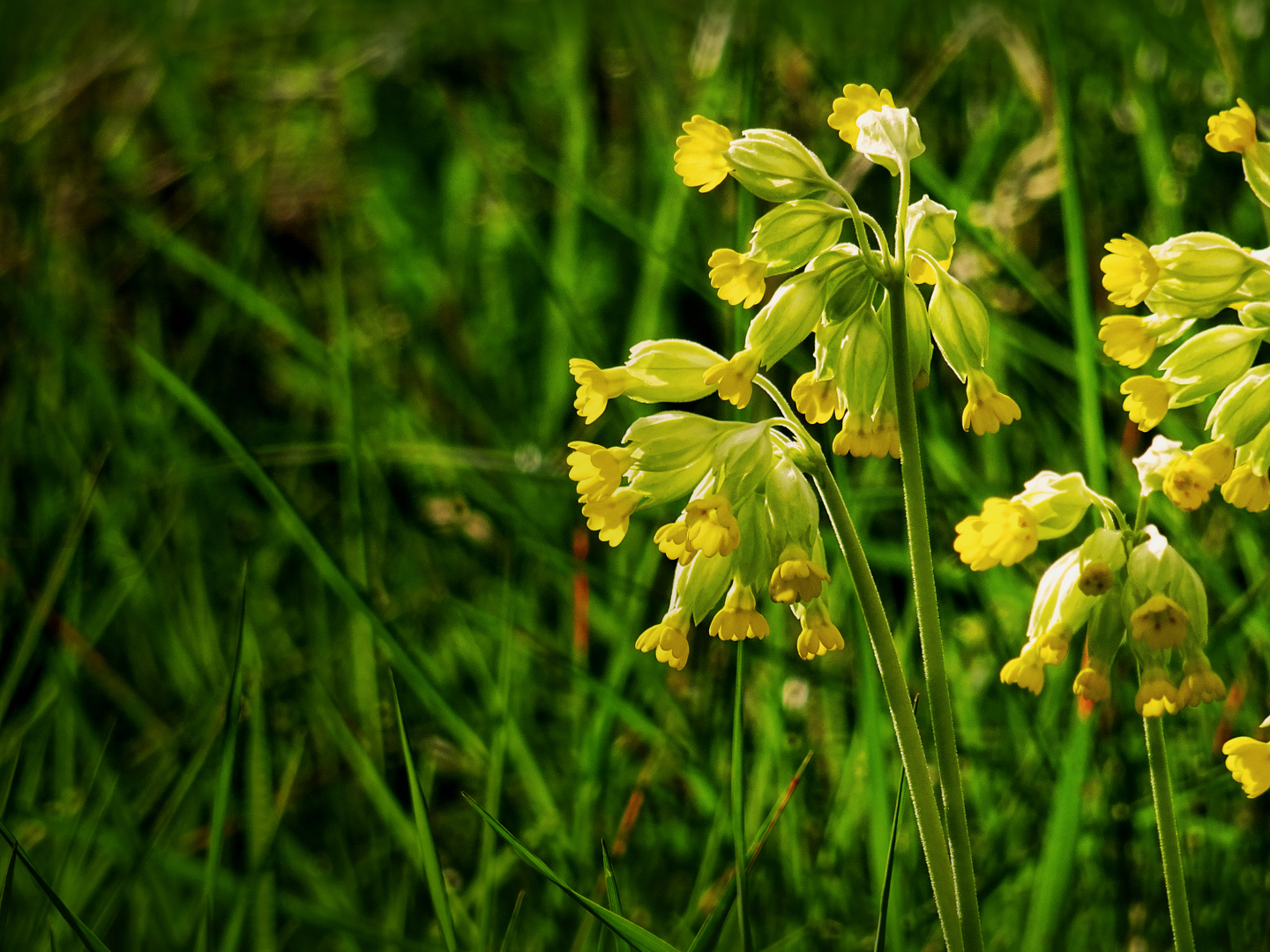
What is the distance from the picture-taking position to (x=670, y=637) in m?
1.10

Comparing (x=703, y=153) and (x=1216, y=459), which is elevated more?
(x=703, y=153)

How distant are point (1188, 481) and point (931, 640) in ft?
0.83

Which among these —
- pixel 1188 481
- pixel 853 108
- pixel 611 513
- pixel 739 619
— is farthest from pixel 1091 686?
pixel 853 108

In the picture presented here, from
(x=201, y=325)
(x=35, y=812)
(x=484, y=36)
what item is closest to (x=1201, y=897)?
(x=35, y=812)

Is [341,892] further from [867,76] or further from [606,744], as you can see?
[867,76]

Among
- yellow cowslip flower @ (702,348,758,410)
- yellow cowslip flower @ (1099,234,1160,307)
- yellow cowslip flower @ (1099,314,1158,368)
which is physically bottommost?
yellow cowslip flower @ (1099,314,1158,368)

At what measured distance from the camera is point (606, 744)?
5.65 feet

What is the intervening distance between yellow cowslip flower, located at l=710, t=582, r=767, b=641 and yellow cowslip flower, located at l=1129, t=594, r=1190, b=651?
1.00ft

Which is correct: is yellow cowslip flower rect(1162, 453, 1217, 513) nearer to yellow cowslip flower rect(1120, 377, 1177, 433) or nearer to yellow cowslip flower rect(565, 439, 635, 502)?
yellow cowslip flower rect(1120, 377, 1177, 433)

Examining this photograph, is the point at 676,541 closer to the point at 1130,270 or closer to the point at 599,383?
the point at 599,383

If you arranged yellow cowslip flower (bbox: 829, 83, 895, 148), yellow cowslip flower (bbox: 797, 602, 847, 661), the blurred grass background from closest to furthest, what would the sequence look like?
1. yellow cowslip flower (bbox: 797, 602, 847, 661)
2. yellow cowslip flower (bbox: 829, 83, 895, 148)
3. the blurred grass background

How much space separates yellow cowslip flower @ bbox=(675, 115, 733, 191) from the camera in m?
1.08

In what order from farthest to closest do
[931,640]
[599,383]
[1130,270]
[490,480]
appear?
1. [490,480]
2. [599,383]
3. [1130,270]
4. [931,640]

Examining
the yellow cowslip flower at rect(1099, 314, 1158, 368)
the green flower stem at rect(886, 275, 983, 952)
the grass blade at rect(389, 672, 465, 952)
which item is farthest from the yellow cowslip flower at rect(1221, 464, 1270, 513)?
the grass blade at rect(389, 672, 465, 952)
